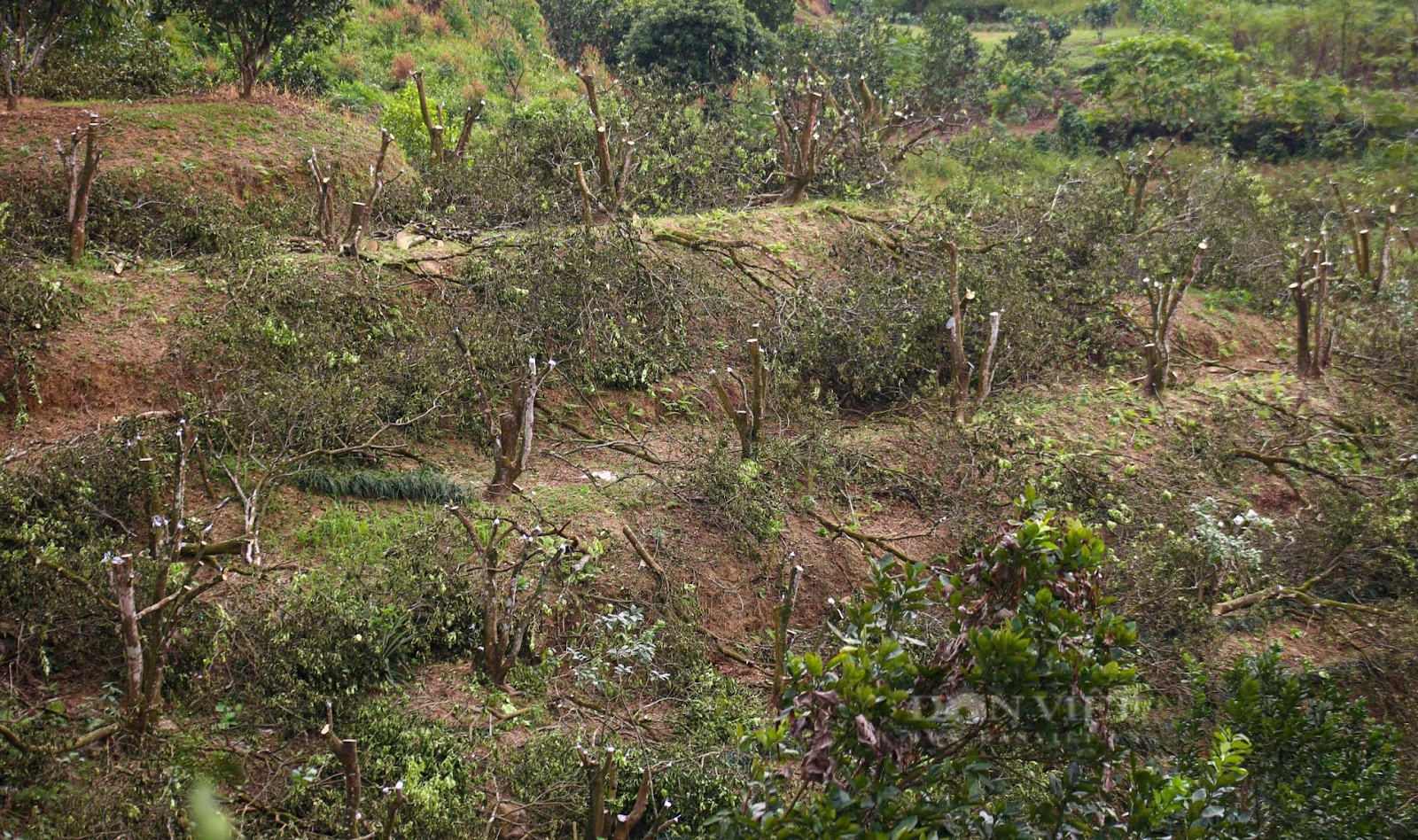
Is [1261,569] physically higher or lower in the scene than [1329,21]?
lower

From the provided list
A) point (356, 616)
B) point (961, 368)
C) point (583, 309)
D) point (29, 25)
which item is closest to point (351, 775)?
point (356, 616)

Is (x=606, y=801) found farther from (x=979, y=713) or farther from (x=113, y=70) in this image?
(x=113, y=70)

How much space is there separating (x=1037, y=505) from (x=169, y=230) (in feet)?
21.3

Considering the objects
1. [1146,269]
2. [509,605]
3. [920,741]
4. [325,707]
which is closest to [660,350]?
[509,605]

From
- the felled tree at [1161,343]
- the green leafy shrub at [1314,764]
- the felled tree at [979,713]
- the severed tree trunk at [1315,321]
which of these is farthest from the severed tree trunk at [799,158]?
the felled tree at [979,713]

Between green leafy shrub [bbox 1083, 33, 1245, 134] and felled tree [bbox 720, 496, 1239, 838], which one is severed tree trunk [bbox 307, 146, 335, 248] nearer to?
felled tree [bbox 720, 496, 1239, 838]

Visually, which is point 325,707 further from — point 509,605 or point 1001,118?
point 1001,118

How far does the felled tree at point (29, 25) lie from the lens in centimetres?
821

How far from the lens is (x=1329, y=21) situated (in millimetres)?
17625

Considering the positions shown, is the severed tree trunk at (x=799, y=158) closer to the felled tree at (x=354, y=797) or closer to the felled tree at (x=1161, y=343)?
the felled tree at (x=1161, y=343)

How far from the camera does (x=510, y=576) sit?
18.5 ft

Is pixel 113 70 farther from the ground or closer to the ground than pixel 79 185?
farther from the ground

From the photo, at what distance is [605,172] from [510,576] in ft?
13.8

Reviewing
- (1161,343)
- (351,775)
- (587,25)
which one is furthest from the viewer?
(587,25)
